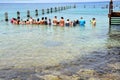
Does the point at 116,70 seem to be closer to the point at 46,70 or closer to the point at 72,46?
the point at 46,70

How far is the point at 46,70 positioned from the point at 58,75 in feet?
3.29

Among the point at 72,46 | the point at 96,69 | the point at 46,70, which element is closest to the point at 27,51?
the point at 72,46

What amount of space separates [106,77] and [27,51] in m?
7.24

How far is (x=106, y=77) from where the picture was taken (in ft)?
37.9

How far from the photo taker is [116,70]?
12.7 meters

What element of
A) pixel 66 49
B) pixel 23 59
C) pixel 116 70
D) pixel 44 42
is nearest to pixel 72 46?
pixel 66 49

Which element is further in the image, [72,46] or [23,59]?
[72,46]

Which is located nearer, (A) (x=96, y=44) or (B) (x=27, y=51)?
(B) (x=27, y=51)

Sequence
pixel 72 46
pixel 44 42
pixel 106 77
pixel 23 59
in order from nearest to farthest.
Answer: pixel 106 77 → pixel 23 59 → pixel 72 46 → pixel 44 42

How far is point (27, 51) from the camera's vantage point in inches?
678

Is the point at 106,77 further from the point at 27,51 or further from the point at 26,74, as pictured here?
the point at 27,51

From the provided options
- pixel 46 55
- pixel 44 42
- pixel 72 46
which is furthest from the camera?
pixel 44 42

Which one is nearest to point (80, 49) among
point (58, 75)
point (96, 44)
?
point (96, 44)

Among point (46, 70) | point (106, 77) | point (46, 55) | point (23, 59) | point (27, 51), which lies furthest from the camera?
point (27, 51)
